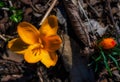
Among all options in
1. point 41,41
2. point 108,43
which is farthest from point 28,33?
point 108,43

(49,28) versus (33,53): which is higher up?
(49,28)

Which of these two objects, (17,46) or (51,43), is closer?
(51,43)

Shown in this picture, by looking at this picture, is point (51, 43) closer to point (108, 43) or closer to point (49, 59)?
point (49, 59)

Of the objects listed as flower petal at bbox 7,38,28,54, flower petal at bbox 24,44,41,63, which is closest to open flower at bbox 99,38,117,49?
flower petal at bbox 24,44,41,63

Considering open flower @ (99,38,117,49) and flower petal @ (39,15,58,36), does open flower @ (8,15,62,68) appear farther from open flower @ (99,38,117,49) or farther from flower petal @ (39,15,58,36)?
open flower @ (99,38,117,49)

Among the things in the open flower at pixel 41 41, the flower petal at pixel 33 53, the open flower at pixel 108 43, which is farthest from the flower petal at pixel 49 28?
the open flower at pixel 108 43

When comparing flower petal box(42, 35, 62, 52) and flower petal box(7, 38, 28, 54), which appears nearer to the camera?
flower petal box(42, 35, 62, 52)

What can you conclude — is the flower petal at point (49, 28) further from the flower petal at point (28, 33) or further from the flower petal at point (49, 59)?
the flower petal at point (49, 59)
